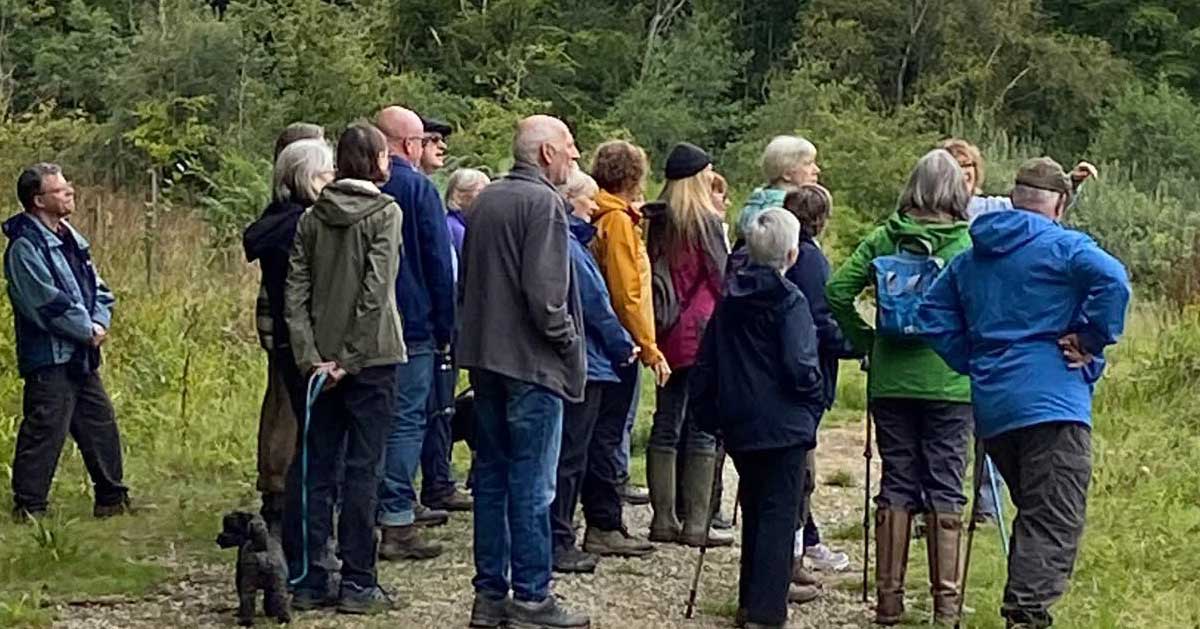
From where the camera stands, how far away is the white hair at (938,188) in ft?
19.6

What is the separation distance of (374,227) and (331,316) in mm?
344

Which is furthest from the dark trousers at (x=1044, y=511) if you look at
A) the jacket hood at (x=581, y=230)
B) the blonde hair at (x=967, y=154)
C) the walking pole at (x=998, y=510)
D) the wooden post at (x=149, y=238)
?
the wooden post at (x=149, y=238)

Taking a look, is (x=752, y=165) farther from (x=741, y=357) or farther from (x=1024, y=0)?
(x=741, y=357)

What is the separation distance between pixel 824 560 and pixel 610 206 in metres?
1.73

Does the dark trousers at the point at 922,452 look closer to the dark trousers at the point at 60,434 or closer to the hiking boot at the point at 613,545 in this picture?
the hiking boot at the point at 613,545

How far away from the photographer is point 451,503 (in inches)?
313

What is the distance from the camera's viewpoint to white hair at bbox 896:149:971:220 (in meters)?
5.96

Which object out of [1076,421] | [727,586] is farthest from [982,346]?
[727,586]

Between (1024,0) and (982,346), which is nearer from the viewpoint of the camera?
(982,346)

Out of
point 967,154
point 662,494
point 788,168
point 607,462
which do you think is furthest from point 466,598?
point 967,154

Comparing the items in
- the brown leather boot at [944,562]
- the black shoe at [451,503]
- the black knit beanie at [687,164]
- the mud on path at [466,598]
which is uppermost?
the black knit beanie at [687,164]

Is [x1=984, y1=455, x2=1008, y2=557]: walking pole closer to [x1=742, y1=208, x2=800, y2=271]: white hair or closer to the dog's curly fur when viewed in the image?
[x1=742, y1=208, x2=800, y2=271]: white hair

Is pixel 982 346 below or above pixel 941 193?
below

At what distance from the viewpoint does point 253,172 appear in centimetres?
1706
